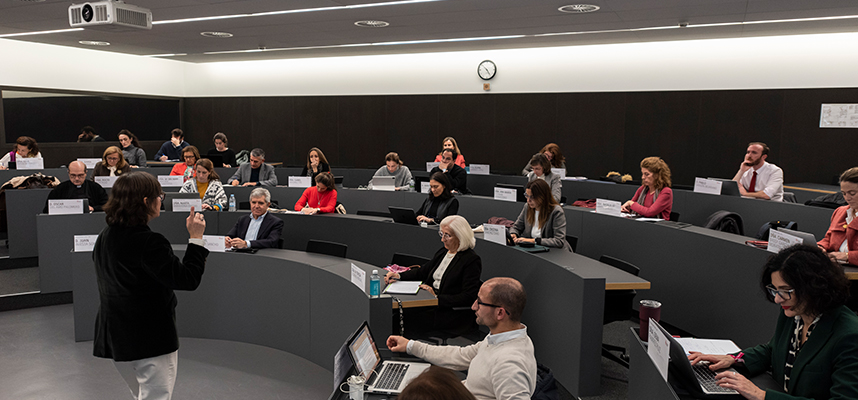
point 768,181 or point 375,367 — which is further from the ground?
point 768,181

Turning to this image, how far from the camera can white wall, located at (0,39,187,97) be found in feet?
30.9

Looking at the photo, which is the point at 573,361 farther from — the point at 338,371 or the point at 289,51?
the point at 289,51

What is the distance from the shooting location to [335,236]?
5953 millimetres

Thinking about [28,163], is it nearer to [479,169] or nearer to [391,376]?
[479,169]

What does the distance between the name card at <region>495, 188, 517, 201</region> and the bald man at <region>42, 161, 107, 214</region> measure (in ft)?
14.6

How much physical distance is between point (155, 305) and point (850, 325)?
2.81 metres

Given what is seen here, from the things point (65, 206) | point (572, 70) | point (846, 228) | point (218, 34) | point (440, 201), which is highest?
point (218, 34)

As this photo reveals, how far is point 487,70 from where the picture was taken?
10344 millimetres

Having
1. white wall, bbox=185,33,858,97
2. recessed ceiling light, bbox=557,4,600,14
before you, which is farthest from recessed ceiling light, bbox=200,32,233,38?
recessed ceiling light, bbox=557,4,600,14

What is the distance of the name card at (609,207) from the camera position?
5504 millimetres

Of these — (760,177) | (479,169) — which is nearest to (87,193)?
(479,169)

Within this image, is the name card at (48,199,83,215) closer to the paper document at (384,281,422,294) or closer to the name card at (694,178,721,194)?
the paper document at (384,281,422,294)

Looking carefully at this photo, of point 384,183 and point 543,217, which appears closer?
point 543,217

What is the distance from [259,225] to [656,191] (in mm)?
3878
